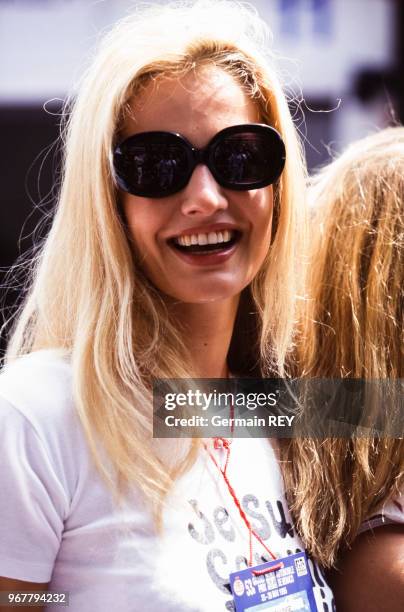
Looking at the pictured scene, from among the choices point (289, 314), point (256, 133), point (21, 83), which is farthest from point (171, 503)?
point (21, 83)

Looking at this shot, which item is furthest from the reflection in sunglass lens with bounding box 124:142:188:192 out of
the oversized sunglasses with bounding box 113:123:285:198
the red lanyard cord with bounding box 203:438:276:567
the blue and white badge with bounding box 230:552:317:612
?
the blue and white badge with bounding box 230:552:317:612

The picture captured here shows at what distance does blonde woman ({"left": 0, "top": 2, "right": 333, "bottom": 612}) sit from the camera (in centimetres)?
104

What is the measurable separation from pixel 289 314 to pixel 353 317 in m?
0.12

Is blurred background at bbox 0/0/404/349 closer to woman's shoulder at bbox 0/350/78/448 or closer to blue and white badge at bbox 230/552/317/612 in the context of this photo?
woman's shoulder at bbox 0/350/78/448

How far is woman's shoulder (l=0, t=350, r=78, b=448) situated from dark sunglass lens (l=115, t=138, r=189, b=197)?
11.0 inches

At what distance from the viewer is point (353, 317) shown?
4.53 feet

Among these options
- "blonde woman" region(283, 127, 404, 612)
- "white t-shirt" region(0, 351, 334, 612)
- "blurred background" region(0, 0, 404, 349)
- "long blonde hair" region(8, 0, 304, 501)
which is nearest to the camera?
"white t-shirt" region(0, 351, 334, 612)

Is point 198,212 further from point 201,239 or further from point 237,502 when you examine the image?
point 237,502

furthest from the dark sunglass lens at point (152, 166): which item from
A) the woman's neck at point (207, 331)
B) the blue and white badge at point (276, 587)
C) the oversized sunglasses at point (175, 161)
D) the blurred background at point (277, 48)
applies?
the blurred background at point (277, 48)

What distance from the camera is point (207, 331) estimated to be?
1.28m

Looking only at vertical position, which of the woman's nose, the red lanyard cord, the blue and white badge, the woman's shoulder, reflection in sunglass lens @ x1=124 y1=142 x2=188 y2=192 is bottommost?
the blue and white badge

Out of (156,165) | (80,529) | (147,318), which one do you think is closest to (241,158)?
(156,165)

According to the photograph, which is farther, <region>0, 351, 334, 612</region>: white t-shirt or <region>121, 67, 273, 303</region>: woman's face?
<region>121, 67, 273, 303</region>: woman's face

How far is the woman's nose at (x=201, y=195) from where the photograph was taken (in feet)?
3.70
